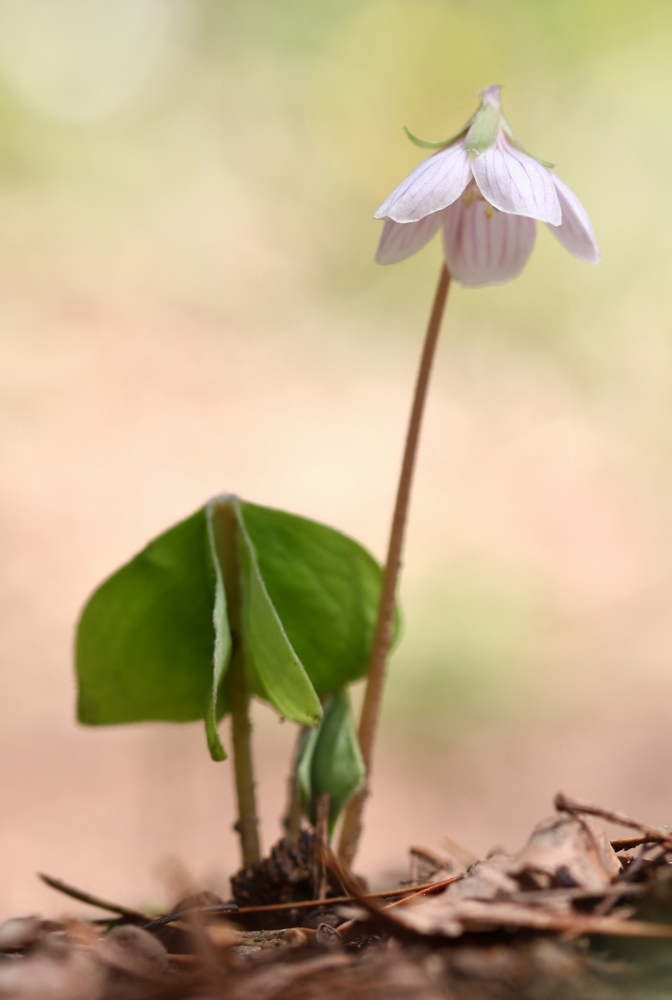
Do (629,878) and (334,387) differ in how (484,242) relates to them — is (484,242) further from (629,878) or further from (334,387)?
(334,387)

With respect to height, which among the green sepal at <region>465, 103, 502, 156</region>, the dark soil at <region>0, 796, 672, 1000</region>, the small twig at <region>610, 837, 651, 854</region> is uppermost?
the green sepal at <region>465, 103, 502, 156</region>

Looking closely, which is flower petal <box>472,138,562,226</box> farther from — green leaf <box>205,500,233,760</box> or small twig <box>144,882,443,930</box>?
small twig <box>144,882,443,930</box>

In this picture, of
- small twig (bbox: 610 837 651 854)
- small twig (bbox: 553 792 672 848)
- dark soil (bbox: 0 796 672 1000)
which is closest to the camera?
dark soil (bbox: 0 796 672 1000)

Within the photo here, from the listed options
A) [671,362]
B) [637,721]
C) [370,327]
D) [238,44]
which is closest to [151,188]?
[238,44]

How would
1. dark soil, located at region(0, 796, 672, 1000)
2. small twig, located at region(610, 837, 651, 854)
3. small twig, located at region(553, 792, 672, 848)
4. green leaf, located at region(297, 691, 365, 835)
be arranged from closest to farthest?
dark soil, located at region(0, 796, 672, 1000), small twig, located at region(553, 792, 672, 848), small twig, located at region(610, 837, 651, 854), green leaf, located at region(297, 691, 365, 835)

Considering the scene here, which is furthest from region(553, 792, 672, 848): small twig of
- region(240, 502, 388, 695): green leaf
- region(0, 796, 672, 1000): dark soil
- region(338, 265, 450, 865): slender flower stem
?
region(240, 502, 388, 695): green leaf

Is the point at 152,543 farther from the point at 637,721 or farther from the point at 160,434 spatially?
the point at 160,434
